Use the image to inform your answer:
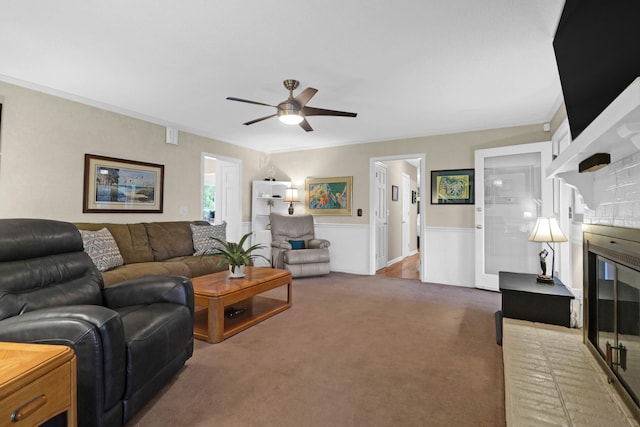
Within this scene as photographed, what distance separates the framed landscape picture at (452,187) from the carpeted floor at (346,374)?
184 cm

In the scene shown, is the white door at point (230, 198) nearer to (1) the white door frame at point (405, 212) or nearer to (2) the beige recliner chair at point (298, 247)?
(2) the beige recliner chair at point (298, 247)

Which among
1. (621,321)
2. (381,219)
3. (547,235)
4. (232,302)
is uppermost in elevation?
(381,219)

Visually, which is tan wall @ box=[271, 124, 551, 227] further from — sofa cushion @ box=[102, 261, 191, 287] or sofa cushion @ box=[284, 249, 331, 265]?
sofa cushion @ box=[102, 261, 191, 287]

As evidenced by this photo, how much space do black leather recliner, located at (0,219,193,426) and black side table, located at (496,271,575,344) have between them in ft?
7.80

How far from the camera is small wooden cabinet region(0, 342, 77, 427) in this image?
0.91 m

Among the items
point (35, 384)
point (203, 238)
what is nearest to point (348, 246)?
point (203, 238)

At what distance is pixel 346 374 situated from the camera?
6.67 ft

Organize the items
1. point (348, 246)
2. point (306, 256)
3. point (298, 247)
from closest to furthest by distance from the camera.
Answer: point (306, 256)
point (298, 247)
point (348, 246)

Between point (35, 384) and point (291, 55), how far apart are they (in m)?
2.51

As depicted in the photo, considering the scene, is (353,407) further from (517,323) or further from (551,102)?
(551,102)

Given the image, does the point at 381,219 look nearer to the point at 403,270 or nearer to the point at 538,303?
the point at 403,270

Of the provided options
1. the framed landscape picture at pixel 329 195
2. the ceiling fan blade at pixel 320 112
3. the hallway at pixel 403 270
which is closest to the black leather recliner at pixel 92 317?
the ceiling fan blade at pixel 320 112

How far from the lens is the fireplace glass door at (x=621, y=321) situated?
1.30 m

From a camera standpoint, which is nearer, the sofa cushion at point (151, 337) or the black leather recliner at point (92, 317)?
the black leather recliner at point (92, 317)
